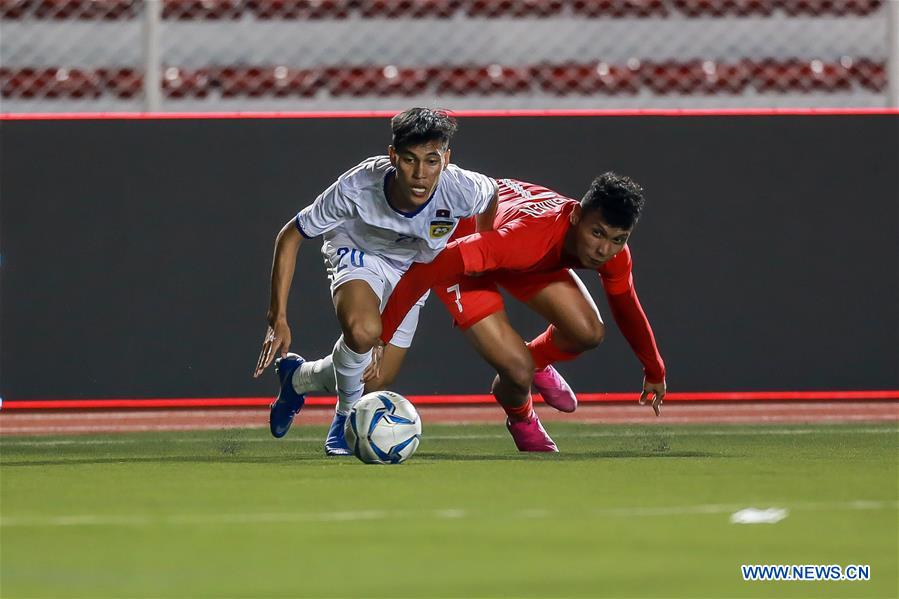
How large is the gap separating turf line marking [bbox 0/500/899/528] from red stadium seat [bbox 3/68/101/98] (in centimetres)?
684

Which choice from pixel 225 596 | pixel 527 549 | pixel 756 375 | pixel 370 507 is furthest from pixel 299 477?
pixel 756 375

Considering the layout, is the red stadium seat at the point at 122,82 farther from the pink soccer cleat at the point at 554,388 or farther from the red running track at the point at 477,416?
the pink soccer cleat at the point at 554,388

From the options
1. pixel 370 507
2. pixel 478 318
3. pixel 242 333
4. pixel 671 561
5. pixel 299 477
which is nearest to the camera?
pixel 671 561

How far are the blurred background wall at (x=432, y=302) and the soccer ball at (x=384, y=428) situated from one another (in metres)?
2.88

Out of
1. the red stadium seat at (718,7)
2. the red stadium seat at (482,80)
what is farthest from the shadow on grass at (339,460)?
Result: the red stadium seat at (718,7)

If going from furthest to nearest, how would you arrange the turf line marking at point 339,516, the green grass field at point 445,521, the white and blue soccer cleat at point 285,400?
the white and blue soccer cleat at point 285,400, the turf line marking at point 339,516, the green grass field at point 445,521

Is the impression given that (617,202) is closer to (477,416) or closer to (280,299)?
(280,299)

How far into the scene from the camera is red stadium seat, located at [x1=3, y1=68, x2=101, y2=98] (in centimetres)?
1105

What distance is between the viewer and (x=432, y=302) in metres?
9.09

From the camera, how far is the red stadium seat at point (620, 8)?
37.4 ft

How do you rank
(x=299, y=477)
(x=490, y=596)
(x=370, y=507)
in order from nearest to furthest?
(x=490, y=596) → (x=370, y=507) → (x=299, y=477)

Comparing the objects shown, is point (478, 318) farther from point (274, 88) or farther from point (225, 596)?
point (274, 88)

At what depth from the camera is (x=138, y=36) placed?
11.2 metres

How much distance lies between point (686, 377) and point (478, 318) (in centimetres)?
269
